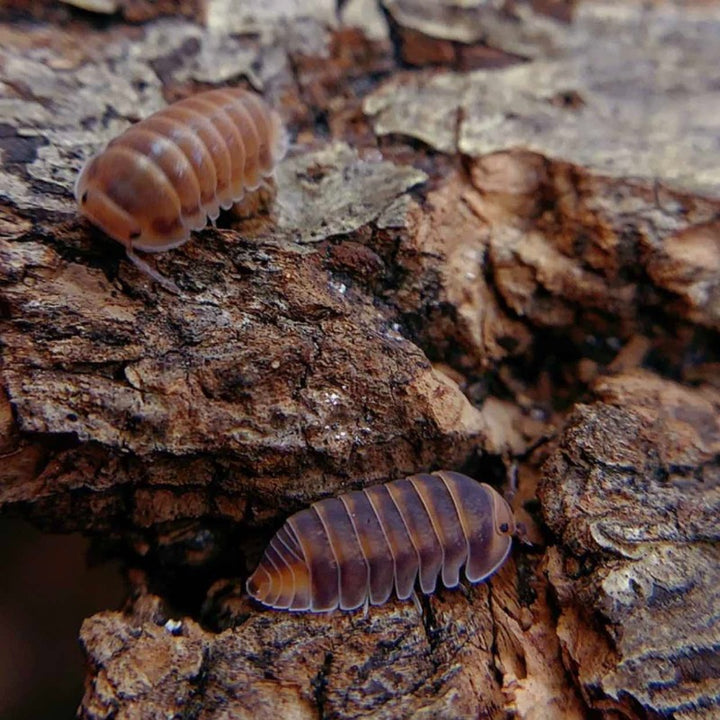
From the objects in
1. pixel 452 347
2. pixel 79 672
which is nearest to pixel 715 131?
pixel 452 347

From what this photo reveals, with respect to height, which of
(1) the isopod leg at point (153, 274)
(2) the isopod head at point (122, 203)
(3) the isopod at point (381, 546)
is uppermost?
(2) the isopod head at point (122, 203)

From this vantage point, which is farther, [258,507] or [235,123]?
[235,123]

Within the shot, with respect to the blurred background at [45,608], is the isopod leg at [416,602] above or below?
above

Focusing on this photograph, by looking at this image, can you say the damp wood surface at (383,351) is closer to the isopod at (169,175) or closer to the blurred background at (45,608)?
the isopod at (169,175)

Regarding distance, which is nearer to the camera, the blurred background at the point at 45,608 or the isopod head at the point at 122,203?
the isopod head at the point at 122,203

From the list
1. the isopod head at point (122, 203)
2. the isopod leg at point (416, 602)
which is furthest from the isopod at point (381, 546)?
the isopod head at point (122, 203)

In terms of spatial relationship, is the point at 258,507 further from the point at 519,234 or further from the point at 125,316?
the point at 519,234
